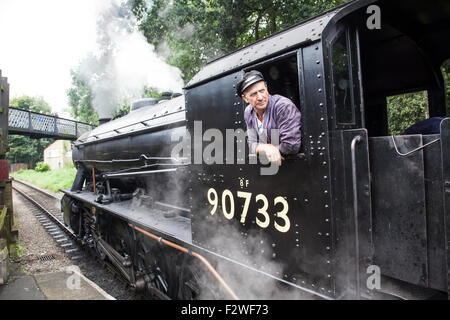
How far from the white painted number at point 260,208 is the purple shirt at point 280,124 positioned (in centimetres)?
37

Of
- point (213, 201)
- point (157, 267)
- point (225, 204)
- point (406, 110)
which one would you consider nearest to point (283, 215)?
point (225, 204)

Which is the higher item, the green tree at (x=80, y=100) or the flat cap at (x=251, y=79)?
the green tree at (x=80, y=100)

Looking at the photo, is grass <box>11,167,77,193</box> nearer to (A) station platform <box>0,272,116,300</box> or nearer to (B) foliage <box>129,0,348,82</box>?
(B) foliage <box>129,0,348,82</box>

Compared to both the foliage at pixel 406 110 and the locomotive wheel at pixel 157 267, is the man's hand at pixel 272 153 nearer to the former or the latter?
the locomotive wheel at pixel 157 267

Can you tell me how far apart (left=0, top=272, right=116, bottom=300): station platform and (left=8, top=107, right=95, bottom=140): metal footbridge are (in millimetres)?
15146

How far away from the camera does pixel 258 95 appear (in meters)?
1.96

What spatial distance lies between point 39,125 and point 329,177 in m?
21.0

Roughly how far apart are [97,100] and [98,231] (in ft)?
37.5

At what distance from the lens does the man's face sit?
1959 millimetres

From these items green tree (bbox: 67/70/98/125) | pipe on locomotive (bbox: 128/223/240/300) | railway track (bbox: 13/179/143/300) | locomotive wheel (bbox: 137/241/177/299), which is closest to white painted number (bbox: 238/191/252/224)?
pipe on locomotive (bbox: 128/223/240/300)

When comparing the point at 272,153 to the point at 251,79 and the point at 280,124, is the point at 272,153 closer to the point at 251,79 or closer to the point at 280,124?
the point at 280,124

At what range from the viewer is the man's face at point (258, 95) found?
6.43 feet

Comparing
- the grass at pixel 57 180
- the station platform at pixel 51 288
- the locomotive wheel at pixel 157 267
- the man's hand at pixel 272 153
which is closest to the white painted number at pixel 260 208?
the man's hand at pixel 272 153
